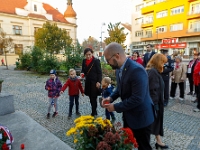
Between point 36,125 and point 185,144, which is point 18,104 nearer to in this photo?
point 36,125

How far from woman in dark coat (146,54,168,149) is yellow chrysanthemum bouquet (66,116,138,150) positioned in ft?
4.26

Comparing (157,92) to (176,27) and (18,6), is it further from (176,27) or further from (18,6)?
(18,6)

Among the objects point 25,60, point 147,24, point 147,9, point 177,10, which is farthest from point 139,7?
point 25,60

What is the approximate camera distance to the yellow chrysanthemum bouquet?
1667 millimetres

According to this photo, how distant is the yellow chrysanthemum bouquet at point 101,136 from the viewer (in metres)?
1.67

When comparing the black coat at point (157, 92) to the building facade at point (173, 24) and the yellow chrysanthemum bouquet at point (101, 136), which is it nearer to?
the yellow chrysanthemum bouquet at point (101, 136)

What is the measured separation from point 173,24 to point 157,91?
37866 millimetres

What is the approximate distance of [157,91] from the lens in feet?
9.52

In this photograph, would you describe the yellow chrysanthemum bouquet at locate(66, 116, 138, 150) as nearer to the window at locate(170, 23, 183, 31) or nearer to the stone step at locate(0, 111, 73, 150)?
the stone step at locate(0, 111, 73, 150)

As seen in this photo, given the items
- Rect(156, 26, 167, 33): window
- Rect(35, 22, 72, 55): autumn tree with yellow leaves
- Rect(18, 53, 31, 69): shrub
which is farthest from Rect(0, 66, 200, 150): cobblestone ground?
Rect(156, 26, 167, 33): window

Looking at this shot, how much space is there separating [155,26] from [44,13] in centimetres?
2782

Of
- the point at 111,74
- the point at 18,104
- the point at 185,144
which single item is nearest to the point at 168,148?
the point at 185,144

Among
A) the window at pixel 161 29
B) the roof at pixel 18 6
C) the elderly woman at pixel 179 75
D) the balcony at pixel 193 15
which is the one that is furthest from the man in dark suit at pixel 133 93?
the window at pixel 161 29

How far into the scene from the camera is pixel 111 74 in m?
9.95
